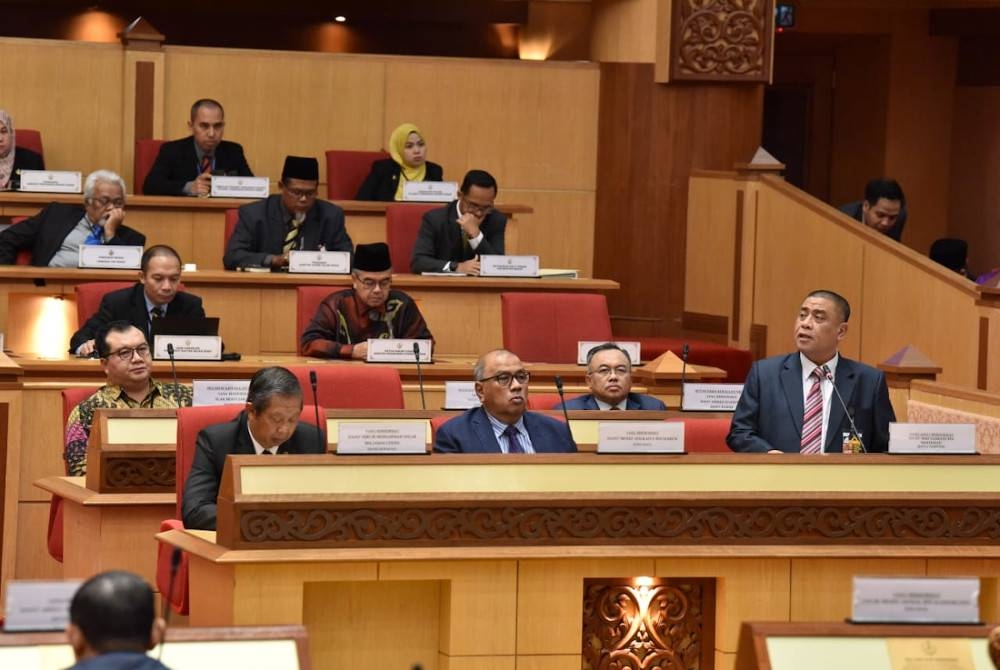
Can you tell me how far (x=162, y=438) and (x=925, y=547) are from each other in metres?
2.30

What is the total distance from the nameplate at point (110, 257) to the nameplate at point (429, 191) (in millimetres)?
2019

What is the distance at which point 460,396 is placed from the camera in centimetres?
629

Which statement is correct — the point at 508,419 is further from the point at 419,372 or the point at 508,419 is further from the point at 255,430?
the point at 419,372

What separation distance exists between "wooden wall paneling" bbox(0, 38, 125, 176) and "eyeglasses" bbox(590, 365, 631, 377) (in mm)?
5134

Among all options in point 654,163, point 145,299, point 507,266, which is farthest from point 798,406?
point 654,163

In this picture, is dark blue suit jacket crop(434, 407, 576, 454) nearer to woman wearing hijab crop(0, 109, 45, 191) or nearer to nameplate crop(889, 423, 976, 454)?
nameplate crop(889, 423, 976, 454)

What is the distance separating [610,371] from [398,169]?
13.3ft

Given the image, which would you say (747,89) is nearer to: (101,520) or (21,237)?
(21,237)

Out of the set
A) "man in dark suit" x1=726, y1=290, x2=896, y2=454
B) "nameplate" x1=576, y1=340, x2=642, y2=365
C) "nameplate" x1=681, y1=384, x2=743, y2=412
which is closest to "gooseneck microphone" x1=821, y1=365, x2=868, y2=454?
"man in dark suit" x1=726, y1=290, x2=896, y2=454

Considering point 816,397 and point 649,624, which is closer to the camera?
point 649,624

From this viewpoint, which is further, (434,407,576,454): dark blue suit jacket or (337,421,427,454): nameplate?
(434,407,576,454): dark blue suit jacket

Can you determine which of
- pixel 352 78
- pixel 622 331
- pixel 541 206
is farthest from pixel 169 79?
pixel 622 331

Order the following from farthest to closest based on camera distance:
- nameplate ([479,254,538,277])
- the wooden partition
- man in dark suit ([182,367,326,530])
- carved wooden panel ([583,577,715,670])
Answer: the wooden partition
nameplate ([479,254,538,277])
man in dark suit ([182,367,326,530])
carved wooden panel ([583,577,715,670])

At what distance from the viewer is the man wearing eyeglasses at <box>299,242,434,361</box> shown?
24.5 ft
